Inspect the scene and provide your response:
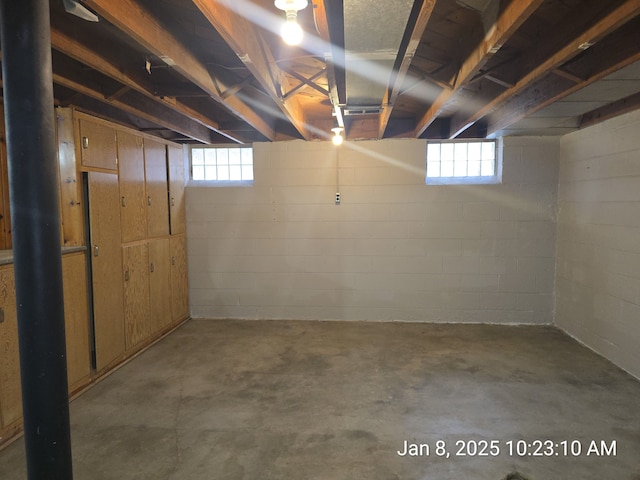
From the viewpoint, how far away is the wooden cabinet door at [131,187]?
11.0 feet

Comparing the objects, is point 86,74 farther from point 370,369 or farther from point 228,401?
point 370,369

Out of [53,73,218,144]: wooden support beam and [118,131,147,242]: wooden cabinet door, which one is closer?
[53,73,218,144]: wooden support beam

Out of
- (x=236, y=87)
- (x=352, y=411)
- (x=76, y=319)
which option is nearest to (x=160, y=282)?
(x=76, y=319)

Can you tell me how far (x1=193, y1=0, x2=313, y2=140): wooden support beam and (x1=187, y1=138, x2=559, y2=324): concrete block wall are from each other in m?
1.52

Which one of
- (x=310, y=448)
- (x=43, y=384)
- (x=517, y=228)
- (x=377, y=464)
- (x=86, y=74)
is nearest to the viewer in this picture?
(x=43, y=384)

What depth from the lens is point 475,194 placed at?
4.27 metres

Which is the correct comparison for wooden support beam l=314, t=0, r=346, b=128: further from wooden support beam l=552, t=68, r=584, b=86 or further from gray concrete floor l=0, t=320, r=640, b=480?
gray concrete floor l=0, t=320, r=640, b=480

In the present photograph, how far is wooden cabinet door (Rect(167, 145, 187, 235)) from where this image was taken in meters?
4.23

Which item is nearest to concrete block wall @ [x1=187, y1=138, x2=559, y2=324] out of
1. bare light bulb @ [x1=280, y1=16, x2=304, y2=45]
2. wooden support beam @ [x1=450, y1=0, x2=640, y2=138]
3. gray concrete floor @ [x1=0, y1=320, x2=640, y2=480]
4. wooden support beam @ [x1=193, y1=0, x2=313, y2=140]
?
gray concrete floor @ [x1=0, y1=320, x2=640, y2=480]

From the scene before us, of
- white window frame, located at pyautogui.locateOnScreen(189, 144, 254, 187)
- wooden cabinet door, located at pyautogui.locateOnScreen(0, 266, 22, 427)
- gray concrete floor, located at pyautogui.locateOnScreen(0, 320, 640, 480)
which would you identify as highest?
white window frame, located at pyautogui.locateOnScreen(189, 144, 254, 187)

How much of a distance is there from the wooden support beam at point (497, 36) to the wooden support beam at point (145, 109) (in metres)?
2.36

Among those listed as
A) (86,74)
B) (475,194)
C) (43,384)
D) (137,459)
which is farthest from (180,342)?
(475,194)

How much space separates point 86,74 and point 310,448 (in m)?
2.74

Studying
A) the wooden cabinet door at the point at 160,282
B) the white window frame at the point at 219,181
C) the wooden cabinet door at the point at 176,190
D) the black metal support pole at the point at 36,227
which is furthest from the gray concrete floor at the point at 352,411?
the white window frame at the point at 219,181
